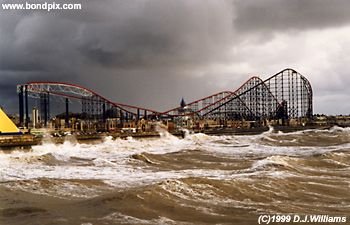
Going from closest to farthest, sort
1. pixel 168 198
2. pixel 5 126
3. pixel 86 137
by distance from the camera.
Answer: pixel 168 198
pixel 5 126
pixel 86 137

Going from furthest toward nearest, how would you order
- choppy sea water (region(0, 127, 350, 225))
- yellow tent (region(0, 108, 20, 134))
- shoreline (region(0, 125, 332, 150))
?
yellow tent (region(0, 108, 20, 134)) → shoreline (region(0, 125, 332, 150)) → choppy sea water (region(0, 127, 350, 225))

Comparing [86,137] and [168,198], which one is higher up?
[86,137]

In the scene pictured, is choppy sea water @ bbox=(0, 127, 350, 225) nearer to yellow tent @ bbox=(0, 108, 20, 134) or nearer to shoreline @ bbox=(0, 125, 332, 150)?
shoreline @ bbox=(0, 125, 332, 150)

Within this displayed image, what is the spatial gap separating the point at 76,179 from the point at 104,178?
1.01 m

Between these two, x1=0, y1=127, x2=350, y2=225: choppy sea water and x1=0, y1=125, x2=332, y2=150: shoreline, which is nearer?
x1=0, y1=127, x2=350, y2=225: choppy sea water

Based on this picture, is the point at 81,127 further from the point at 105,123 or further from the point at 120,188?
the point at 120,188

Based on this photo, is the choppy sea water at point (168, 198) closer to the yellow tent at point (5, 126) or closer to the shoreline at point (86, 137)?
the shoreline at point (86, 137)

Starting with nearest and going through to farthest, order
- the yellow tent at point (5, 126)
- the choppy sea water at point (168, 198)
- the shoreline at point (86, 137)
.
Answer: the choppy sea water at point (168, 198)
the shoreline at point (86, 137)
the yellow tent at point (5, 126)

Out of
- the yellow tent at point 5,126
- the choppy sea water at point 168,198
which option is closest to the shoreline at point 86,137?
the yellow tent at point 5,126

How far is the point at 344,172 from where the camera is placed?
59.7 ft

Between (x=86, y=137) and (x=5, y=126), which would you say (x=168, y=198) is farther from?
(x=86, y=137)

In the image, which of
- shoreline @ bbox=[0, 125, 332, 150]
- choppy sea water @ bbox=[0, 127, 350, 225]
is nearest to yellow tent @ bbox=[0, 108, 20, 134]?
shoreline @ bbox=[0, 125, 332, 150]

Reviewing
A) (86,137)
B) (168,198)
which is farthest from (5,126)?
(168,198)

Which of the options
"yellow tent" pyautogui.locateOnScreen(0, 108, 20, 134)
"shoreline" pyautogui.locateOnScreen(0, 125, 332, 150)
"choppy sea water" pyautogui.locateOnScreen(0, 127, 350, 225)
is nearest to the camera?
"choppy sea water" pyautogui.locateOnScreen(0, 127, 350, 225)
